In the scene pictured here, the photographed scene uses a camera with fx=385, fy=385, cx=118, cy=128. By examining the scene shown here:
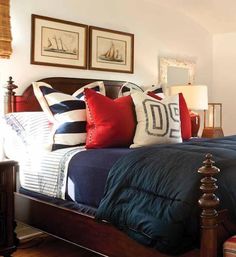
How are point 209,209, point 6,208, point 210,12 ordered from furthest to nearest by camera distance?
point 210,12 → point 6,208 → point 209,209

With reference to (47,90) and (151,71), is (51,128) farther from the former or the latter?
(151,71)

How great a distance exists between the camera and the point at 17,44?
119 inches

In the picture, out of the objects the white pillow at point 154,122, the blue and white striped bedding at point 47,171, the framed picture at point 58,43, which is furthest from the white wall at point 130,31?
the white pillow at point 154,122

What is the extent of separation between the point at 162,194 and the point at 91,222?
0.56 m

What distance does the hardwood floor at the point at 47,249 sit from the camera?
2.73 meters

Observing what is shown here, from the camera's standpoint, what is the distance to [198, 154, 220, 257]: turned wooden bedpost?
5.08ft

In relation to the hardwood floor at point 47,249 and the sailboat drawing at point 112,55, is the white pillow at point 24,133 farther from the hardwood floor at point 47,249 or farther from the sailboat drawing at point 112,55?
the sailboat drawing at point 112,55

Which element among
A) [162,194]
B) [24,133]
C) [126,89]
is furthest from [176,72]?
→ [162,194]

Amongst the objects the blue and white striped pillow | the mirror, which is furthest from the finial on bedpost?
the mirror

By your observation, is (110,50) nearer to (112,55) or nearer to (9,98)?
(112,55)

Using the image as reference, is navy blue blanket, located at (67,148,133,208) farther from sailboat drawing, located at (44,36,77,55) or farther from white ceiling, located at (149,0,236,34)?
white ceiling, located at (149,0,236,34)

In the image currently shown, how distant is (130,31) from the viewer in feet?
13.0

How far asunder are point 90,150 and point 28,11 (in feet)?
4.60

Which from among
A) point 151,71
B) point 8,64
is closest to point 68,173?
point 8,64
